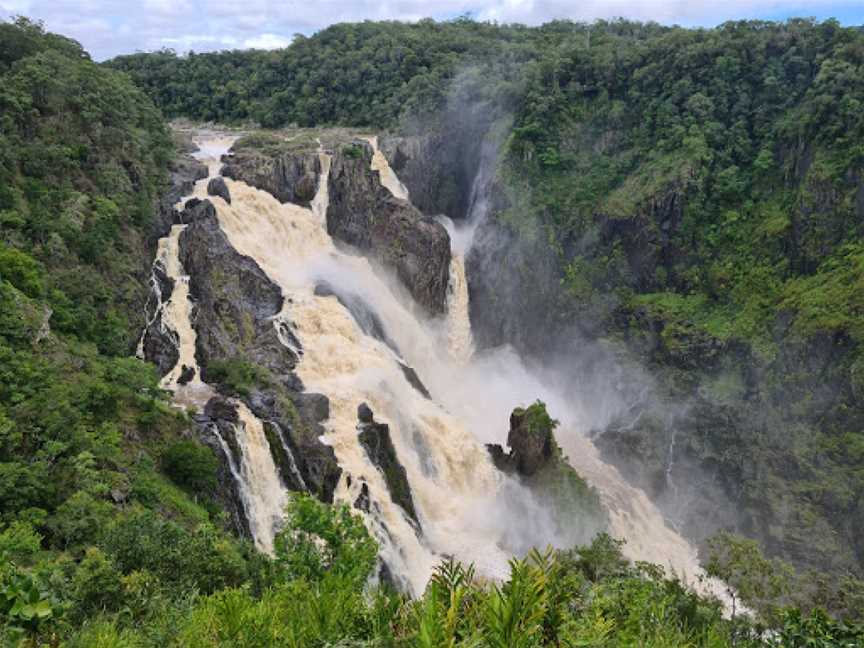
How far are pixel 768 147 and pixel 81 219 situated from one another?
33130mm

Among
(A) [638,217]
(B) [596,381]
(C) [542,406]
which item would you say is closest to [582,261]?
(A) [638,217]

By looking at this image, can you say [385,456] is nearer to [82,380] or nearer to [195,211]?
[82,380]

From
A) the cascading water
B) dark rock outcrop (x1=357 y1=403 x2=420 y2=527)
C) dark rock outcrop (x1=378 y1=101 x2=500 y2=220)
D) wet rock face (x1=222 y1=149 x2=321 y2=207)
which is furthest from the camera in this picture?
dark rock outcrop (x1=378 y1=101 x2=500 y2=220)

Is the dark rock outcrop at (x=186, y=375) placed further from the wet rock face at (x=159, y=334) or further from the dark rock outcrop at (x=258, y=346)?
the wet rock face at (x=159, y=334)

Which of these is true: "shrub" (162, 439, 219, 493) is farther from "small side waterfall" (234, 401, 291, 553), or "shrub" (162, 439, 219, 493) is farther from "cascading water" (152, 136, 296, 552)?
"small side waterfall" (234, 401, 291, 553)

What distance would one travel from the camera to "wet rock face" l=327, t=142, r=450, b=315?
36.1 m

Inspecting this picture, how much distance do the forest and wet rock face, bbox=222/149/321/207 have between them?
11.4 feet

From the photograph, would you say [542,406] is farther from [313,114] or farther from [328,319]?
[313,114]

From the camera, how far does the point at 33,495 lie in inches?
592

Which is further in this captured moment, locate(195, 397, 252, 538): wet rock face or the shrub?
locate(195, 397, 252, 538): wet rock face

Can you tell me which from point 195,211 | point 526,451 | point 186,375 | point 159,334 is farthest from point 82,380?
point 526,451

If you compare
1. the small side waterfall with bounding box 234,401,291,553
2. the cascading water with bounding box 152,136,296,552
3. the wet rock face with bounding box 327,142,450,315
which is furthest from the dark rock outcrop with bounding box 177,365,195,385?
the wet rock face with bounding box 327,142,450,315

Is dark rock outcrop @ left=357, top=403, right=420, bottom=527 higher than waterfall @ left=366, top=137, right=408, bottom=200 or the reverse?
the reverse

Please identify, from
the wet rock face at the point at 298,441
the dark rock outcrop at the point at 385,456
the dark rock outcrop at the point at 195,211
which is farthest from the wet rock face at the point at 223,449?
the dark rock outcrop at the point at 195,211
